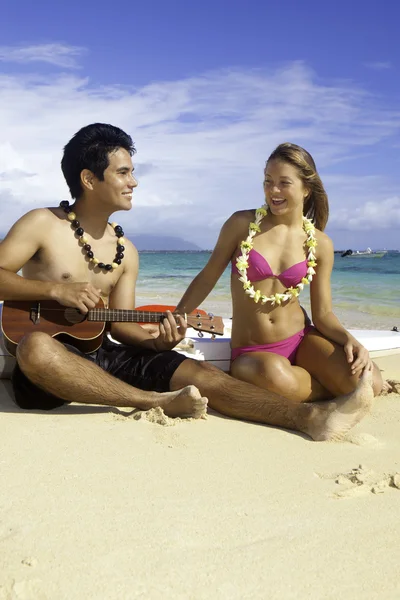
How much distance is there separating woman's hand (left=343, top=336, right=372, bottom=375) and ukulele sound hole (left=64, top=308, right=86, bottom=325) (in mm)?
1464

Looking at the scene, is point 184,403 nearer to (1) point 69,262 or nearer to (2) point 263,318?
(2) point 263,318

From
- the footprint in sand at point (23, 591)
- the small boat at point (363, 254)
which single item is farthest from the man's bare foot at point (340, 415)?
the small boat at point (363, 254)

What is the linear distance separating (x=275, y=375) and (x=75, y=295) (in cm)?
117

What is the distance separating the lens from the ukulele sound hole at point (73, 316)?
355cm

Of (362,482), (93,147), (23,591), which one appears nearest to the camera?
(23,591)

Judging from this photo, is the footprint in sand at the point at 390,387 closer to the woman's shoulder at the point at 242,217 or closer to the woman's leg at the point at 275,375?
the woman's leg at the point at 275,375

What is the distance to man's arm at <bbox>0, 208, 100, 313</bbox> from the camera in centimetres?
342

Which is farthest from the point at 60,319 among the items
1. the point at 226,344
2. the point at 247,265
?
the point at 226,344

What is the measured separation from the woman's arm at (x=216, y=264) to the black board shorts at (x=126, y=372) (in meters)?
0.34

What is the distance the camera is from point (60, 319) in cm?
354

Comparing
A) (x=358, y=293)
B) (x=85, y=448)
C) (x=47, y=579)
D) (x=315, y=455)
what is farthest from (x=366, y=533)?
(x=358, y=293)

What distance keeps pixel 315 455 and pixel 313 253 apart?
132cm

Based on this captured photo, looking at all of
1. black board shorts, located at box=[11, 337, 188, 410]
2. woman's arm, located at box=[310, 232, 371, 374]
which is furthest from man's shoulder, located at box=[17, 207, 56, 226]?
woman's arm, located at box=[310, 232, 371, 374]

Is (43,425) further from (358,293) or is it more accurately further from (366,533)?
(358,293)
